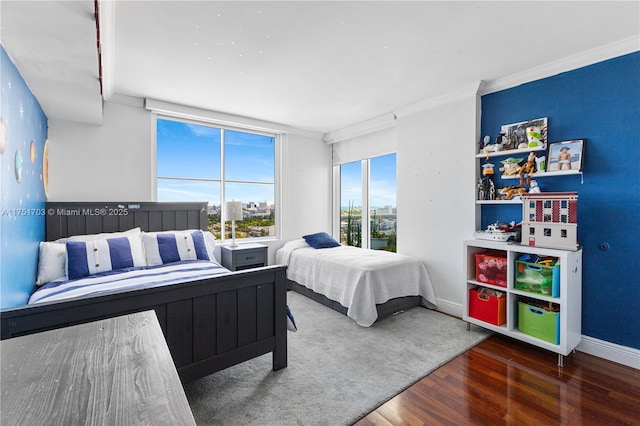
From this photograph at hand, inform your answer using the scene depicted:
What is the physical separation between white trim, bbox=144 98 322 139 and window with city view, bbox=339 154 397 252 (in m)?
1.14

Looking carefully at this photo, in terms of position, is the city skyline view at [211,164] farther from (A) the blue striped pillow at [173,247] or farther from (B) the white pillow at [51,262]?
(B) the white pillow at [51,262]

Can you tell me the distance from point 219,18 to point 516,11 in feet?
6.33

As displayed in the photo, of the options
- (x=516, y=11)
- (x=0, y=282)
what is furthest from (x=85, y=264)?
(x=516, y=11)

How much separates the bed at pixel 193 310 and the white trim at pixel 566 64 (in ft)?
9.16

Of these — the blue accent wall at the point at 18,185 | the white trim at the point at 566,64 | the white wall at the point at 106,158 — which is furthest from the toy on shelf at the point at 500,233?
the white wall at the point at 106,158

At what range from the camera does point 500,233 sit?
2.78 metres

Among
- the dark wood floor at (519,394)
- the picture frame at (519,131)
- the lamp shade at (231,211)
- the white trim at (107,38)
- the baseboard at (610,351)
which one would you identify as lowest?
the dark wood floor at (519,394)

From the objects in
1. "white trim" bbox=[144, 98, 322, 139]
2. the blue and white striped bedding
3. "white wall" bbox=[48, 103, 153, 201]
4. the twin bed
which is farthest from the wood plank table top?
"white trim" bbox=[144, 98, 322, 139]

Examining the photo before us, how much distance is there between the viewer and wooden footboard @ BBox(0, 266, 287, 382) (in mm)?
1376

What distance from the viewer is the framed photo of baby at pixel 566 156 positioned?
2.49 metres

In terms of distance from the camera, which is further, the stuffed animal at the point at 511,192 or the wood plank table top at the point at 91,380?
the stuffed animal at the point at 511,192

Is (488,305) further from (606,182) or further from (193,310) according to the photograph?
(193,310)

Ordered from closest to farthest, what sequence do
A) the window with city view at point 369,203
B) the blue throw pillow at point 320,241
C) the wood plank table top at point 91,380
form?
the wood plank table top at point 91,380 → the blue throw pillow at point 320,241 → the window with city view at point 369,203

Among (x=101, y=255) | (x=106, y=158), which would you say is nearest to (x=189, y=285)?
(x=101, y=255)
